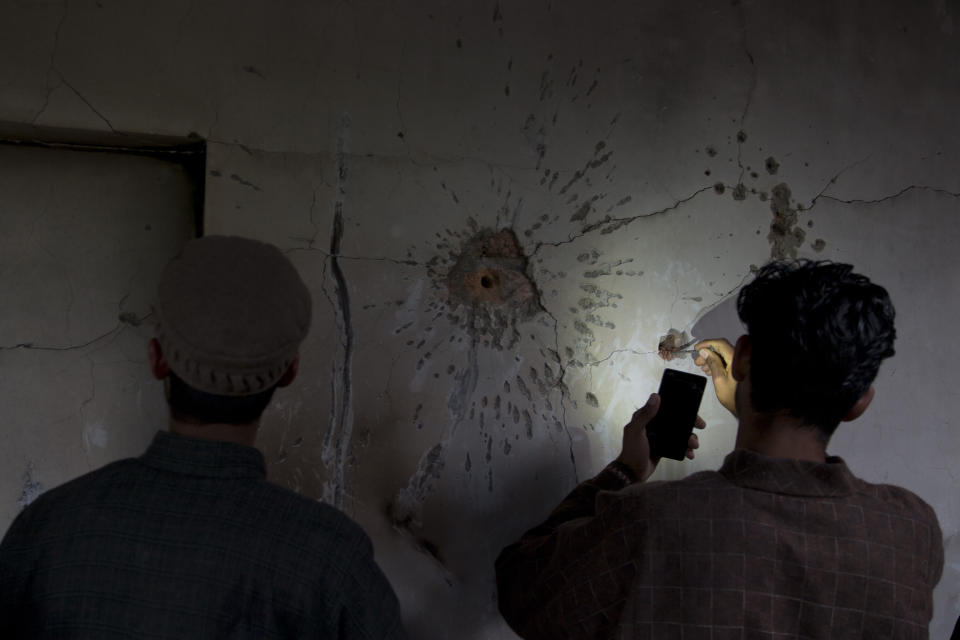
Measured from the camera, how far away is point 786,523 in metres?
0.90

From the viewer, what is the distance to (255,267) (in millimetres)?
758

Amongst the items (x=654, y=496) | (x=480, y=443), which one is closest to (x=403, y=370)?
(x=480, y=443)

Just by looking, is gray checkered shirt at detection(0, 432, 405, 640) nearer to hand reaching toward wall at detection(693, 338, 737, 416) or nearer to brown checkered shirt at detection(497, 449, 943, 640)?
brown checkered shirt at detection(497, 449, 943, 640)

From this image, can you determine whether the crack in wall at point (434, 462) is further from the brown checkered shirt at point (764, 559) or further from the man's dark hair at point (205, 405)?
the man's dark hair at point (205, 405)

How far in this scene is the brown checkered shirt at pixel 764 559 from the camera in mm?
884

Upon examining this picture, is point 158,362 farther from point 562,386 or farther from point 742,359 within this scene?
point 562,386

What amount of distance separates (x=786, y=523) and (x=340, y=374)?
0.80 m

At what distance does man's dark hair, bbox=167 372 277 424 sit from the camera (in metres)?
0.75

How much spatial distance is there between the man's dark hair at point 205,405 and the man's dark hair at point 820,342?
0.64 meters

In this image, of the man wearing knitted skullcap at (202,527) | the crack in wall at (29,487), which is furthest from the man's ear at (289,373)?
the crack in wall at (29,487)

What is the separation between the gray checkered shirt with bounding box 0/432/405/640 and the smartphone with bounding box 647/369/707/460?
0.66 m

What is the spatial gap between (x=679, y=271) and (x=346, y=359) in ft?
2.43

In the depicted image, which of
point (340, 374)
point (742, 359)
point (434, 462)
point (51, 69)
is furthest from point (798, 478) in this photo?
point (51, 69)

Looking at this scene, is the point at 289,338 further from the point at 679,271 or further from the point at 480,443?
the point at 679,271
